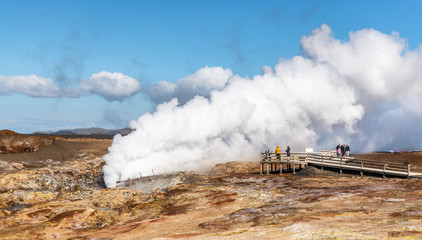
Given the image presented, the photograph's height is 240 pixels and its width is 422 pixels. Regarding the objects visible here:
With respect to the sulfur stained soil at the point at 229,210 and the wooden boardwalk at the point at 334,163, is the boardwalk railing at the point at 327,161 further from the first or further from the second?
the sulfur stained soil at the point at 229,210

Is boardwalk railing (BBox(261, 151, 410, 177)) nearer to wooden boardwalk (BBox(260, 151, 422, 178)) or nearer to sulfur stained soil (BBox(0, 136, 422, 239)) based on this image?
wooden boardwalk (BBox(260, 151, 422, 178))

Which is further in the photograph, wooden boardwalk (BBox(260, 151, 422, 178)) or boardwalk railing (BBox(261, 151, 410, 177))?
boardwalk railing (BBox(261, 151, 410, 177))

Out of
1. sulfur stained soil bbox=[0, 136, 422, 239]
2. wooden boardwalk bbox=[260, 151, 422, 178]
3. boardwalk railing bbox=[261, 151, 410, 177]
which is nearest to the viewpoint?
sulfur stained soil bbox=[0, 136, 422, 239]

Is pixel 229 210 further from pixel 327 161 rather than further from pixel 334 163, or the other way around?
pixel 327 161

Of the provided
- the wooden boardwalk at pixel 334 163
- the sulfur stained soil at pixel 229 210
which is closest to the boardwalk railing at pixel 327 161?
the wooden boardwalk at pixel 334 163

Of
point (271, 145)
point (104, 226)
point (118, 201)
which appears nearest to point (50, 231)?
point (104, 226)

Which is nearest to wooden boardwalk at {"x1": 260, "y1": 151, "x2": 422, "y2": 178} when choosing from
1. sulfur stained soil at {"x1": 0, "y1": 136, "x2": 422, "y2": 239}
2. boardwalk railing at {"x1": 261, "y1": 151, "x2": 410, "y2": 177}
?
boardwalk railing at {"x1": 261, "y1": 151, "x2": 410, "y2": 177}

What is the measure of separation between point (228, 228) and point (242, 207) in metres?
6.47

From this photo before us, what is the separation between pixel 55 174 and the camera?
48438 mm

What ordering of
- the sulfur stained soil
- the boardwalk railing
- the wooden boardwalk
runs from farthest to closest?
the boardwalk railing, the wooden boardwalk, the sulfur stained soil

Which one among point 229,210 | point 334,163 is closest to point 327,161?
point 334,163

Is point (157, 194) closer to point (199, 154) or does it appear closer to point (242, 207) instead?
point (242, 207)

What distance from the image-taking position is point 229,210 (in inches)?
941

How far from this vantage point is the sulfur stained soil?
1563 cm
